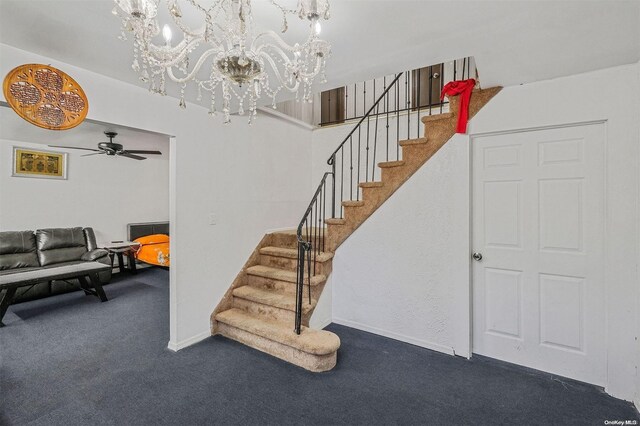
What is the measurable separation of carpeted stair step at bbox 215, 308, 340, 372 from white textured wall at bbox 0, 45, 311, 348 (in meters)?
0.28

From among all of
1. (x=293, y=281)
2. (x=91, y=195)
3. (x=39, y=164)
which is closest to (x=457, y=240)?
(x=293, y=281)

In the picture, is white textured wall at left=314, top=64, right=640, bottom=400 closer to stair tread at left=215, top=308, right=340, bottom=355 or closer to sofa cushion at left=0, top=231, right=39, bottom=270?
stair tread at left=215, top=308, right=340, bottom=355

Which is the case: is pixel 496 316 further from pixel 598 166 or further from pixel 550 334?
pixel 598 166

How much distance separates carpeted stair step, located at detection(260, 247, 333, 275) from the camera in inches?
127

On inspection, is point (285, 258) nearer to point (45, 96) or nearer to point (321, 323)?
point (321, 323)

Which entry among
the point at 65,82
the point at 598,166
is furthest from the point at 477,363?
the point at 65,82

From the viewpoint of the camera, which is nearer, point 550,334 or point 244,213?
point 550,334

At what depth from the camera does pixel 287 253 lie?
11.0 feet

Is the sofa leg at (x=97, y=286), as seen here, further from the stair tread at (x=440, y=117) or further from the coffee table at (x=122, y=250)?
the stair tread at (x=440, y=117)

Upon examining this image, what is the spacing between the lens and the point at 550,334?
235cm

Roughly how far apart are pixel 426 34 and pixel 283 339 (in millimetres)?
2469

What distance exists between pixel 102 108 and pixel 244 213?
1583mm

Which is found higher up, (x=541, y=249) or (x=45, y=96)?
(x=45, y=96)

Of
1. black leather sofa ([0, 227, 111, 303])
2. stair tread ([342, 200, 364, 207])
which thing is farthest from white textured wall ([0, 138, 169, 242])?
stair tread ([342, 200, 364, 207])
